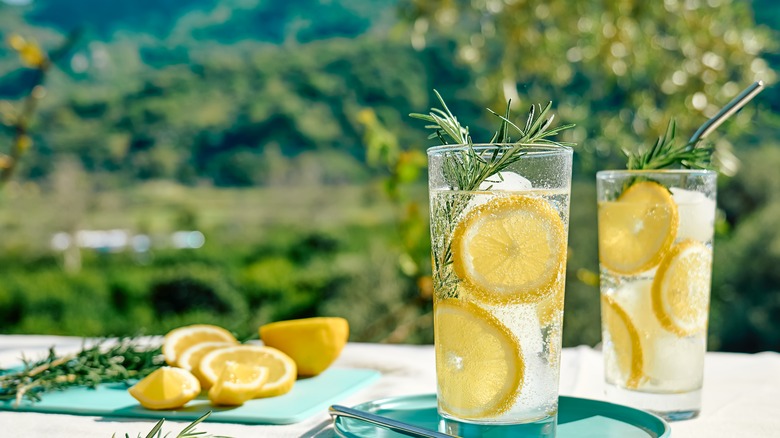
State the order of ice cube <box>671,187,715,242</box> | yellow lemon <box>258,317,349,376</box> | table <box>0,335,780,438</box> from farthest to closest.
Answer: yellow lemon <box>258,317,349,376</box>, ice cube <box>671,187,715,242</box>, table <box>0,335,780,438</box>

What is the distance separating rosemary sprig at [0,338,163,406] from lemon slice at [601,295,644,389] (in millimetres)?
836

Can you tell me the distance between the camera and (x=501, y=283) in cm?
108

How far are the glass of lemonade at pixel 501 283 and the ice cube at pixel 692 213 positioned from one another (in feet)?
0.94

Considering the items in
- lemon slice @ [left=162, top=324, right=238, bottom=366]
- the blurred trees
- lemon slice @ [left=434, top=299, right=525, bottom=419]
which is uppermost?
the blurred trees

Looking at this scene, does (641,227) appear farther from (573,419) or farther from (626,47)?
(626,47)

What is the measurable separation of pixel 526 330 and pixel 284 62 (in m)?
27.9

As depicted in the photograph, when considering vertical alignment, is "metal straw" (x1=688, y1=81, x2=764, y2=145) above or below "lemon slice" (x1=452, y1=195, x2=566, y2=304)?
above

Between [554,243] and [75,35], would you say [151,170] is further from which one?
[554,243]

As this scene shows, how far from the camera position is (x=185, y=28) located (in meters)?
28.2

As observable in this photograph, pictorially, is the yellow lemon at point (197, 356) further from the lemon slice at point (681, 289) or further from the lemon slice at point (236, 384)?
the lemon slice at point (681, 289)

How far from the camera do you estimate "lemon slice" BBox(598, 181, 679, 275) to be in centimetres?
127

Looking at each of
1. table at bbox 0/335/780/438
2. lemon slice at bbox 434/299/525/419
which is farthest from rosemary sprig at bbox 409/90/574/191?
table at bbox 0/335/780/438

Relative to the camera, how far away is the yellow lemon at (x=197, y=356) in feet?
4.64

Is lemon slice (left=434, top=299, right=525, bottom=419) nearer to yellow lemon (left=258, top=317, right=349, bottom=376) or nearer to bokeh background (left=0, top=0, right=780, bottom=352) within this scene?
yellow lemon (left=258, top=317, right=349, bottom=376)
